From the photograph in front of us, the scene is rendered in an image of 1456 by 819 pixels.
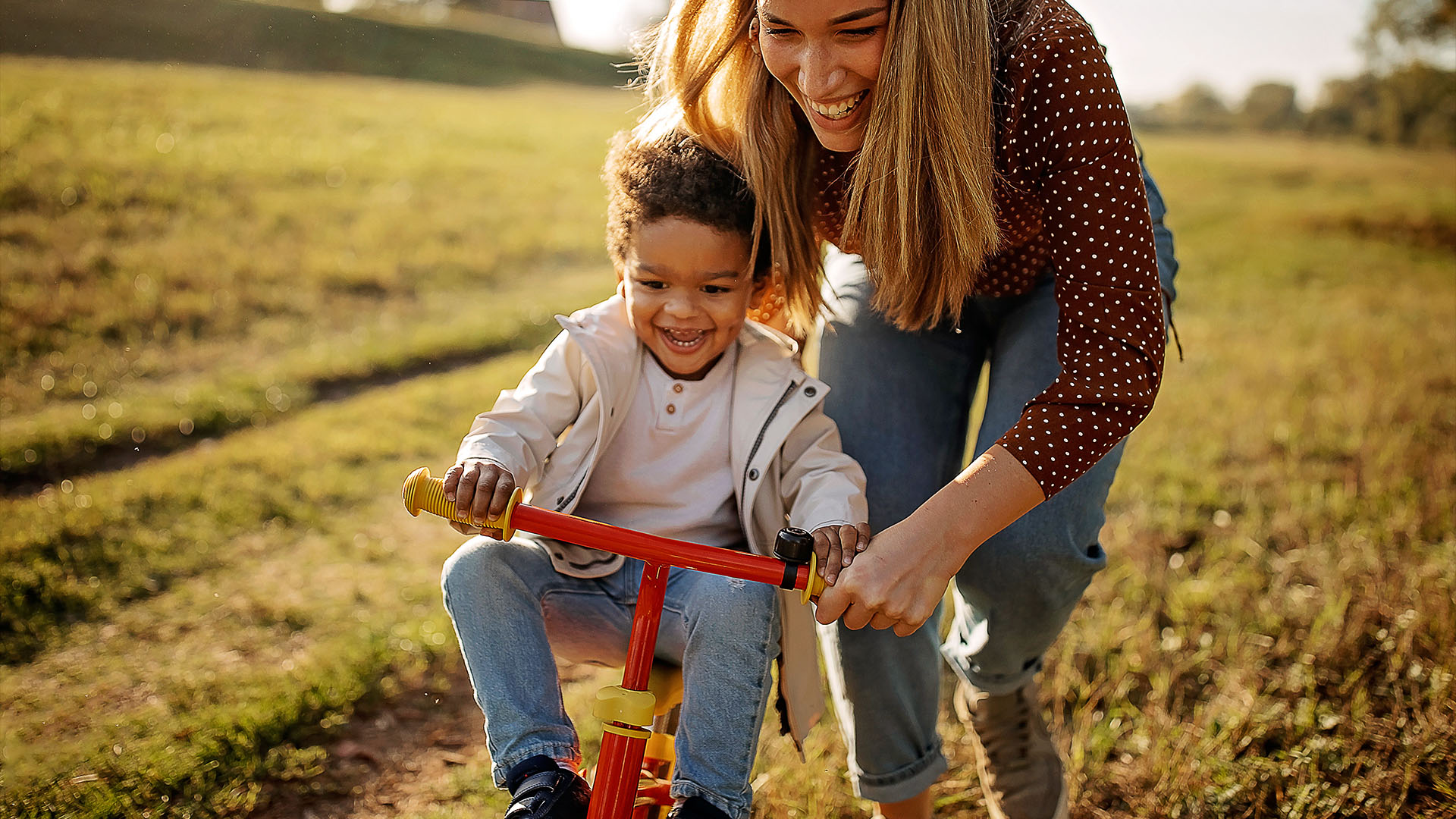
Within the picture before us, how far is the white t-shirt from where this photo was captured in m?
2.33

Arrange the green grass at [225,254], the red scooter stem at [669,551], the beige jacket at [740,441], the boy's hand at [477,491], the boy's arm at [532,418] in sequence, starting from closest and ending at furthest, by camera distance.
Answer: the red scooter stem at [669,551]
the boy's hand at [477,491]
the boy's arm at [532,418]
the beige jacket at [740,441]
the green grass at [225,254]

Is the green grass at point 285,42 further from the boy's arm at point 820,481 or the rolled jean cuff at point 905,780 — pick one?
the rolled jean cuff at point 905,780

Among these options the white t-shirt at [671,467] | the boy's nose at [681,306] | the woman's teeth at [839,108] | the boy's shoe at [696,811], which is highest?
the woman's teeth at [839,108]

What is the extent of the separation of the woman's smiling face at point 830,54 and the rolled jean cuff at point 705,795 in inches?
49.9

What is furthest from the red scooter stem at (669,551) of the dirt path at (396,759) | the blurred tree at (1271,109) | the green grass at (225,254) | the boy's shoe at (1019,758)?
the blurred tree at (1271,109)

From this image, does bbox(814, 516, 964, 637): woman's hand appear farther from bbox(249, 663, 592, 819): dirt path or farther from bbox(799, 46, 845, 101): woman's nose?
bbox(249, 663, 592, 819): dirt path

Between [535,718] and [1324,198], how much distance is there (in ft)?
60.3

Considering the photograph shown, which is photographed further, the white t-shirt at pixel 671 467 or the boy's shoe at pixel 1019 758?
the boy's shoe at pixel 1019 758

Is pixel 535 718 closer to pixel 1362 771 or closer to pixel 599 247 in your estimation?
pixel 1362 771

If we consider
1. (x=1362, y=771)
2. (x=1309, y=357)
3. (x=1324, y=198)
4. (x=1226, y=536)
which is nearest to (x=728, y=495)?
(x=1362, y=771)

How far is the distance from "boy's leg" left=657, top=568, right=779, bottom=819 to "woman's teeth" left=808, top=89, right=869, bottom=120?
3.05 ft

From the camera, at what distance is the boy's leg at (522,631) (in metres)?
1.89

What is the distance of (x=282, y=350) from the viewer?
686 centimetres

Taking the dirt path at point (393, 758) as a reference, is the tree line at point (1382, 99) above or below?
above
